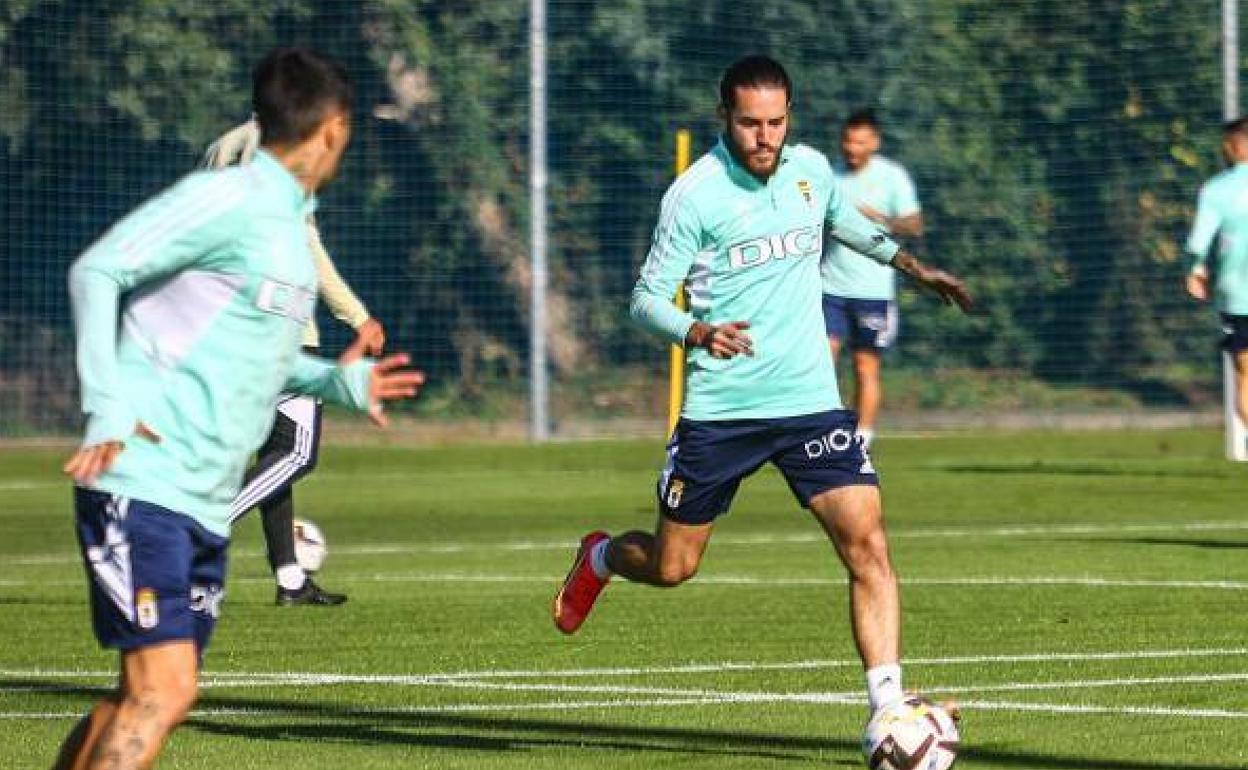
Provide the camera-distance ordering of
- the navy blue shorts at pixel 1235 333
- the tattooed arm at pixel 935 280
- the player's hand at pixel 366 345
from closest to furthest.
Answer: the player's hand at pixel 366 345 → the tattooed arm at pixel 935 280 → the navy blue shorts at pixel 1235 333

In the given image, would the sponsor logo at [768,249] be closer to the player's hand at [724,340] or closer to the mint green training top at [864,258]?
the player's hand at [724,340]

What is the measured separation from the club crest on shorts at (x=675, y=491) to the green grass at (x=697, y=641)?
2.24 feet

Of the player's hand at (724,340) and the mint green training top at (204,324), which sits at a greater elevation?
the mint green training top at (204,324)

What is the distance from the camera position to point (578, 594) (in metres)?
10.8

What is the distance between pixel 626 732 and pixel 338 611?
4.24 m

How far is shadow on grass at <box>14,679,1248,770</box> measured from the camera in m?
8.66

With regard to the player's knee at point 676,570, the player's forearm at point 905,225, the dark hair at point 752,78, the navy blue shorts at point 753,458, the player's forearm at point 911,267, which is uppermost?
the dark hair at point 752,78

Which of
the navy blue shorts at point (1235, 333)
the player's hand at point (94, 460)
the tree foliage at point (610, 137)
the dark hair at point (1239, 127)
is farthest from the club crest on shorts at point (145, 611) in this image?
the tree foliage at point (610, 137)

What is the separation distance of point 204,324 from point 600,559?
3.91m

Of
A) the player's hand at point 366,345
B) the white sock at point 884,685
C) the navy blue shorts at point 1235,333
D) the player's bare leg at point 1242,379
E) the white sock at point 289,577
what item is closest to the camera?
the player's hand at point 366,345

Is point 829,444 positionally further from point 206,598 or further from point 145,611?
point 145,611

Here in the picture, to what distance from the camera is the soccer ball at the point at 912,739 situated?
8.28m

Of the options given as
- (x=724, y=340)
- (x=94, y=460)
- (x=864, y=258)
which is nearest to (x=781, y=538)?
(x=864, y=258)

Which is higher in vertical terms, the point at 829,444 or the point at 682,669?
the point at 829,444
